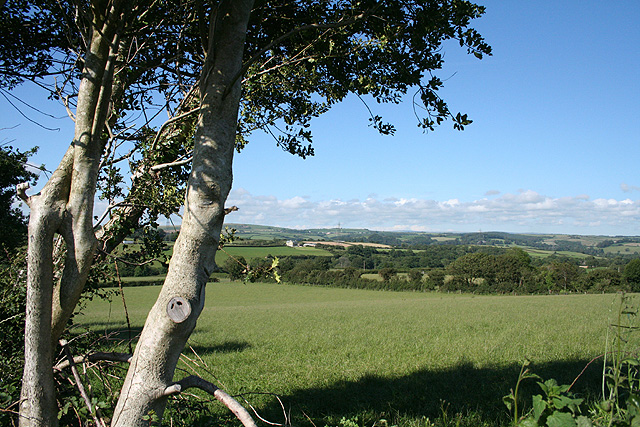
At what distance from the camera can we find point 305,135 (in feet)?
19.2

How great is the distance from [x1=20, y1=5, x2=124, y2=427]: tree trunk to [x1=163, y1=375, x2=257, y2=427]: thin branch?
989 millimetres

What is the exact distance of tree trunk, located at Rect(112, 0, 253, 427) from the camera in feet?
9.38

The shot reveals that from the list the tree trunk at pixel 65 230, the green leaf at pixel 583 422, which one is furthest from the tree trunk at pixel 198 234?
the green leaf at pixel 583 422

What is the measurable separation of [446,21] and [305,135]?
2.53m

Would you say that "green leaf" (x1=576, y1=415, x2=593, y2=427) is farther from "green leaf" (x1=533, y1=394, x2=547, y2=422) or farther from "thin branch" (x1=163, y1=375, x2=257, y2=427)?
"thin branch" (x1=163, y1=375, x2=257, y2=427)

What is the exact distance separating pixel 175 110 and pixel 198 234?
286 cm

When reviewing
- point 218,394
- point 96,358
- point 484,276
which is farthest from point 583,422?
point 484,276

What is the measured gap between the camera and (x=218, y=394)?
2771mm

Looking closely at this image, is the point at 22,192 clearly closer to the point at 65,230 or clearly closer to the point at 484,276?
the point at 65,230

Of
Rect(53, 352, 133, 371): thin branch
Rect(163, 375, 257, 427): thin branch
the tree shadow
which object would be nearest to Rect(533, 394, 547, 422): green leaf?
Rect(163, 375, 257, 427): thin branch

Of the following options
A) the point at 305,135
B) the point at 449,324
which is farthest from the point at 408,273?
the point at 305,135

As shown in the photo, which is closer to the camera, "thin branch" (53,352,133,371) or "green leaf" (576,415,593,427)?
"green leaf" (576,415,593,427)

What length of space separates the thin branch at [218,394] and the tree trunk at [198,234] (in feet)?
0.30

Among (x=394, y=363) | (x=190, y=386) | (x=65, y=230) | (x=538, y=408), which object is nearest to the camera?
(x=538, y=408)
